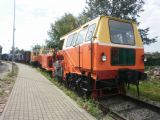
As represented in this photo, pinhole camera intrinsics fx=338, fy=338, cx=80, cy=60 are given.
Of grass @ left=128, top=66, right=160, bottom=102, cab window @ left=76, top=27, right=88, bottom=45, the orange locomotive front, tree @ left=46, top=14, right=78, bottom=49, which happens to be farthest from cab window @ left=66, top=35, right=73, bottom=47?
tree @ left=46, top=14, right=78, bottom=49

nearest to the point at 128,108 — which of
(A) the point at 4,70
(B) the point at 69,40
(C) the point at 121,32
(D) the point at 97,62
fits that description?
(D) the point at 97,62

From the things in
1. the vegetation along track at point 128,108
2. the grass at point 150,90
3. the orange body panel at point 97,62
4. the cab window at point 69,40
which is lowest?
the vegetation along track at point 128,108

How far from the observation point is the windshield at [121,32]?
41.5 ft

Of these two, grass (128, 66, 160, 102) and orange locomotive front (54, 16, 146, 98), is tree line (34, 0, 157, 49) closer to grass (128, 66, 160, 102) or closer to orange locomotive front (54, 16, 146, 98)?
grass (128, 66, 160, 102)

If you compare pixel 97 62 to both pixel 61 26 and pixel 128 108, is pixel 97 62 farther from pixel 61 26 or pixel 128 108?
pixel 61 26

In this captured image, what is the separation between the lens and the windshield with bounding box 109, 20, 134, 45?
12.7 meters

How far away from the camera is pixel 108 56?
39.9 ft

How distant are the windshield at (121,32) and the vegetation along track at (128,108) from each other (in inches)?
87.3

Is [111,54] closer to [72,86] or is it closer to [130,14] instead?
[72,86]

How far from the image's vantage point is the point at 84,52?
1313 cm

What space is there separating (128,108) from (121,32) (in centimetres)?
304

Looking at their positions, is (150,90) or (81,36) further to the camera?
(150,90)

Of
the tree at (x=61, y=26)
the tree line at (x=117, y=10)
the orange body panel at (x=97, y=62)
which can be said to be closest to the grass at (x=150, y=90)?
the orange body panel at (x=97, y=62)

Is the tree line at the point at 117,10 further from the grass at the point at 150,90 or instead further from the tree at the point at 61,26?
the grass at the point at 150,90
